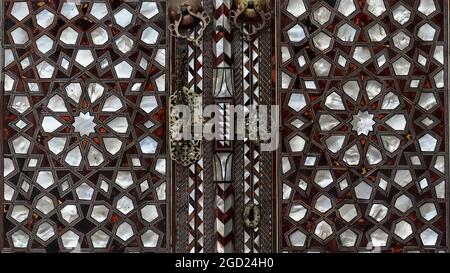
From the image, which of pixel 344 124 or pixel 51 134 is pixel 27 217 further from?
pixel 344 124

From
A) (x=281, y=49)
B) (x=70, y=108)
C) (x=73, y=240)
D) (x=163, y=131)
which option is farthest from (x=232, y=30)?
(x=73, y=240)

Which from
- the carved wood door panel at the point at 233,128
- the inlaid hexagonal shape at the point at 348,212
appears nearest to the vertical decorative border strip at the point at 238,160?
the carved wood door panel at the point at 233,128

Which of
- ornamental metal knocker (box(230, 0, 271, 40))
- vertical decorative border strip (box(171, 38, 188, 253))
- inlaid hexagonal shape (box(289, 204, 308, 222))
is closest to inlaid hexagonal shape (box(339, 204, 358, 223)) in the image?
inlaid hexagonal shape (box(289, 204, 308, 222))

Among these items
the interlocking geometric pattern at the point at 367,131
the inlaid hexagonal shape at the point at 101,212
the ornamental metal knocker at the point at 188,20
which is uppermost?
the ornamental metal knocker at the point at 188,20

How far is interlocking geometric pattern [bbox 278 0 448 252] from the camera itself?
296cm

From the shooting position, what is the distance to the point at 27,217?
Result: 2.98 meters

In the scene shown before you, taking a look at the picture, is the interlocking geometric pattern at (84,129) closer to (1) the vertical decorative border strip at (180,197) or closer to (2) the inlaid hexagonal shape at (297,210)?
(1) the vertical decorative border strip at (180,197)

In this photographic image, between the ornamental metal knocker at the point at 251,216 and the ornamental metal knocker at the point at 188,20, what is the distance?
→ 1.94 feet

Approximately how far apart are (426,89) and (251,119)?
0.61 meters

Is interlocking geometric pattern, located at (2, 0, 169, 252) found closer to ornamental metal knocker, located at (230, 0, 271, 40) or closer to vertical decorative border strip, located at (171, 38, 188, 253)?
vertical decorative border strip, located at (171, 38, 188, 253)

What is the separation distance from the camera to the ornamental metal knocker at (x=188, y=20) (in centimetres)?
290

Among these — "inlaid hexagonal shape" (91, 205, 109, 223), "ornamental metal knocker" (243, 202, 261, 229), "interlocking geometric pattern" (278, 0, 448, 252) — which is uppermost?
"interlocking geometric pattern" (278, 0, 448, 252)

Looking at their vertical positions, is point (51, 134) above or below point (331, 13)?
below

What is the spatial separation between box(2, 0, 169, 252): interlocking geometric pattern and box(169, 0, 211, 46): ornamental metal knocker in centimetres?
7
